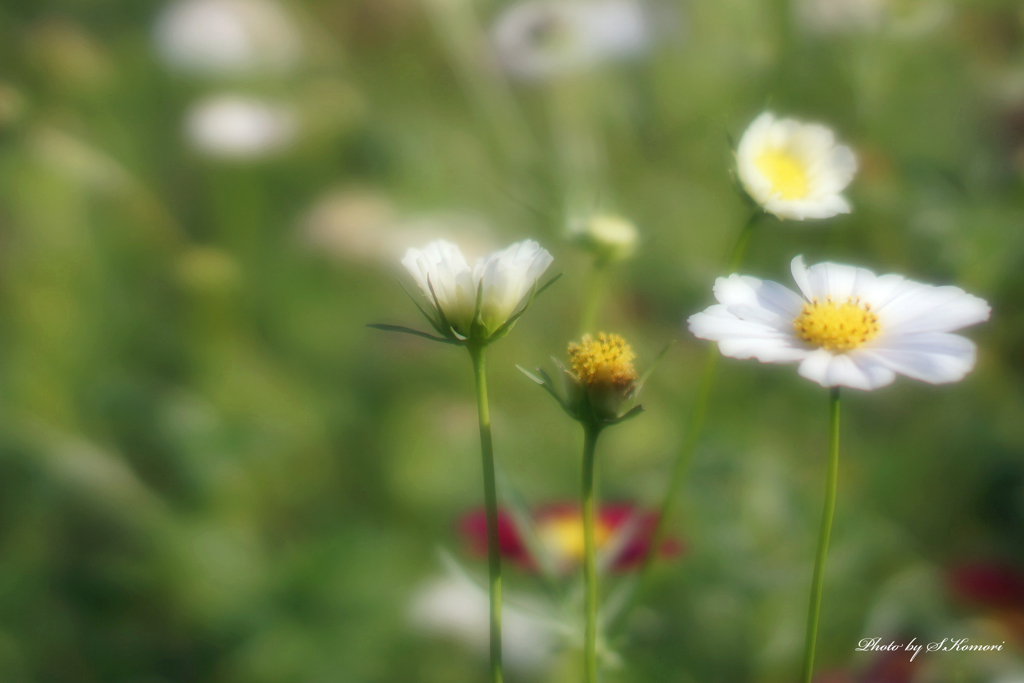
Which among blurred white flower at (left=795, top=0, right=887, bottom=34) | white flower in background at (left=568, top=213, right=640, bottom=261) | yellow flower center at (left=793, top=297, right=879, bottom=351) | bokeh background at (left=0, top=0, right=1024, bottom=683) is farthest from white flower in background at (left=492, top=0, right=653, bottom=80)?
yellow flower center at (left=793, top=297, right=879, bottom=351)

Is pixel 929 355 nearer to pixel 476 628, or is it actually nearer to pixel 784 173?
pixel 784 173

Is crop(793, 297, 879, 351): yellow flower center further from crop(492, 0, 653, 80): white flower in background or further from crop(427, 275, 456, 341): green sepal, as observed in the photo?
crop(492, 0, 653, 80): white flower in background

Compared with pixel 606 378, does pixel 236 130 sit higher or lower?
higher

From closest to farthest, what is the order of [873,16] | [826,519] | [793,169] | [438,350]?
1. [826,519]
2. [793,169]
3. [873,16]
4. [438,350]

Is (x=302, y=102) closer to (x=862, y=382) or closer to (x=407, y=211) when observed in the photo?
(x=407, y=211)

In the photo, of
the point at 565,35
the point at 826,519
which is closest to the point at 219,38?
the point at 565,35

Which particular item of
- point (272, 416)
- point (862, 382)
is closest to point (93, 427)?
point (272, 416)

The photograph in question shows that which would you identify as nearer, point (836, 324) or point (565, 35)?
point (836, 324)

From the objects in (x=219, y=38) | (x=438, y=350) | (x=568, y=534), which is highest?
(x=219, y=38)
